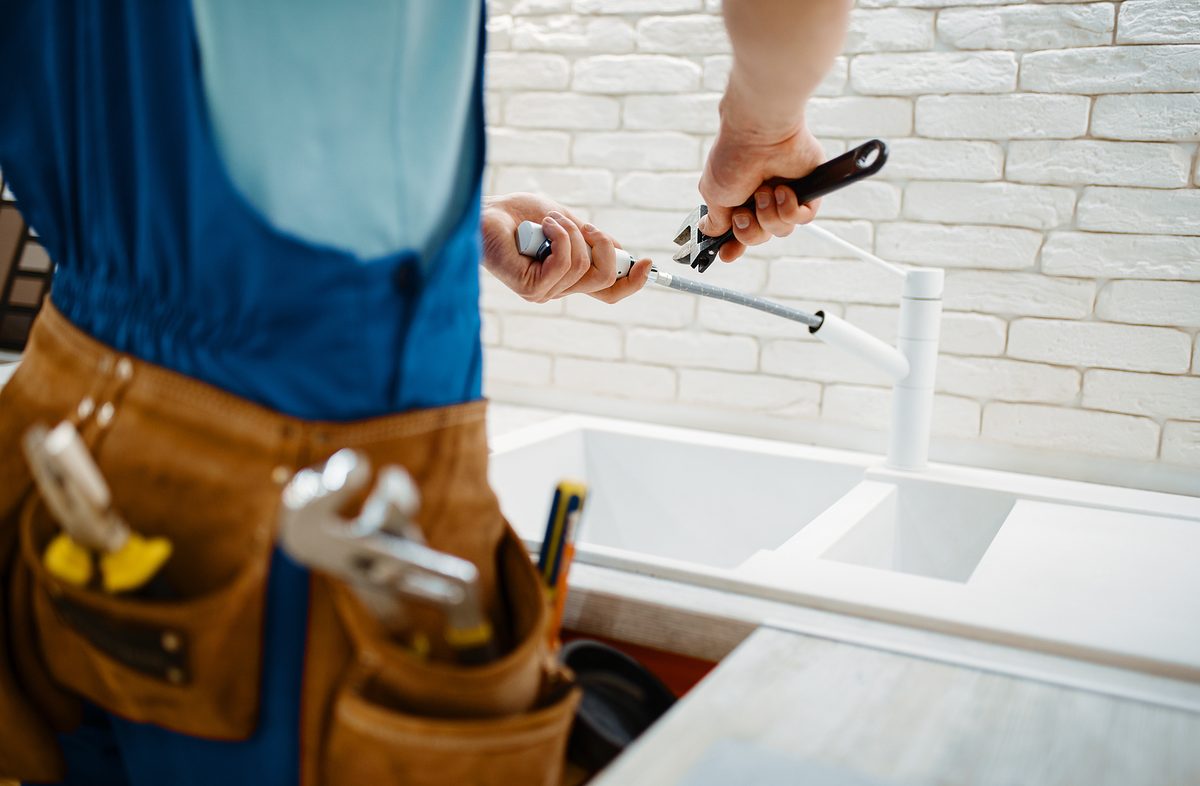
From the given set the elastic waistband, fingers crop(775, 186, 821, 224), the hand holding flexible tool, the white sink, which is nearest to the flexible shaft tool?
fingers crop(775, 186, 821, 224)

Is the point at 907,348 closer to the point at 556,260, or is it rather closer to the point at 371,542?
the point at 556,260

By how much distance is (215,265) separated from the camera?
446mm

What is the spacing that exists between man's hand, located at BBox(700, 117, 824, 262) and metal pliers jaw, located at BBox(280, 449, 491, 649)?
0.48 meters

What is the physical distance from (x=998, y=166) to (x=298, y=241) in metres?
0.90

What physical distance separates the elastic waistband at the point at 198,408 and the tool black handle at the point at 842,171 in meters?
0.37

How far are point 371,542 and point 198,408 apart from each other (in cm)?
15

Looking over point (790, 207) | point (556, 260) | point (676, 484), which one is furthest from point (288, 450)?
point (676, 484)

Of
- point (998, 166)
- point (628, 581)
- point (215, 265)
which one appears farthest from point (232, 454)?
point (998, 166)

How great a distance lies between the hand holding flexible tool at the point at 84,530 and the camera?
368 mm

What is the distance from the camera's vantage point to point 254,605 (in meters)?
0.43

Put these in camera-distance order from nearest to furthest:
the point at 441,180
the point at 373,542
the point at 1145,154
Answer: the point at 373,542
the point at 441,180
the point at 1145,154

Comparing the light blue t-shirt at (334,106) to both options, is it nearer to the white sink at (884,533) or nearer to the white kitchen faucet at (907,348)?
the white sink at (884,533)

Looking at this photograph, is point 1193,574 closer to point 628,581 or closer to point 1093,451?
point 1093,451

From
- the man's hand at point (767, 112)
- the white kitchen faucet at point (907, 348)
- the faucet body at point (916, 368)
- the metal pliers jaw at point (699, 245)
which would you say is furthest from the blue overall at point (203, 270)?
the faucet body at point (916, 368)
